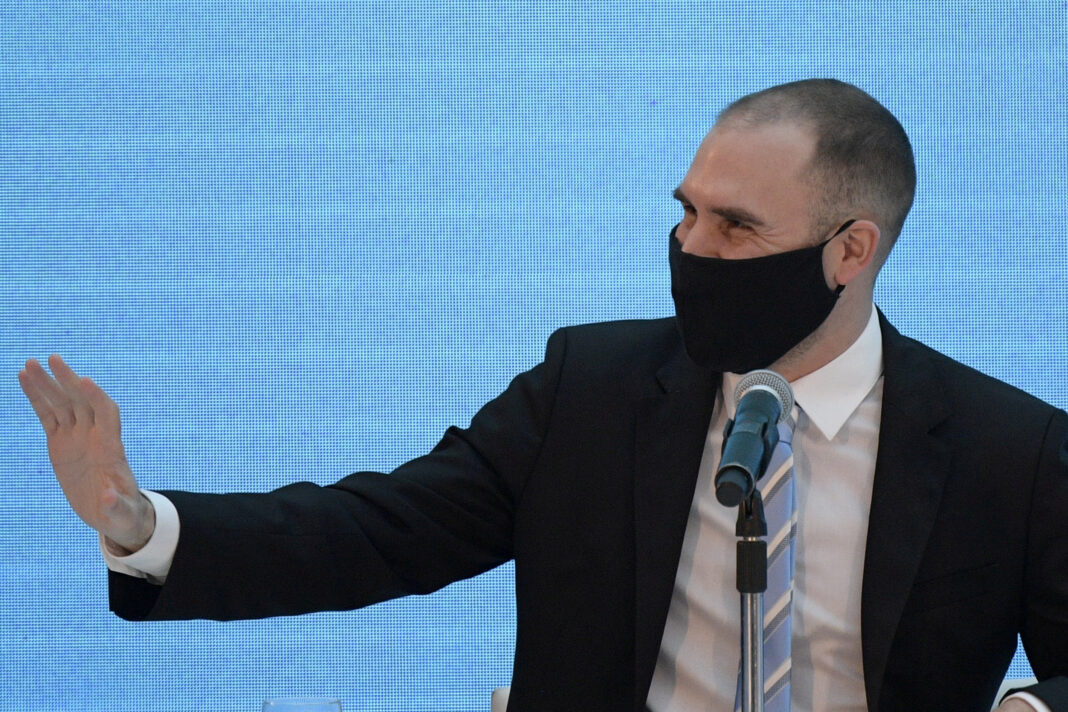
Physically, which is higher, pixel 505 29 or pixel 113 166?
pixel 505 29

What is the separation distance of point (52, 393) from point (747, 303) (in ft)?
3.19

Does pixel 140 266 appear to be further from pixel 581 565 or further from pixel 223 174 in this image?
pixel 581 565

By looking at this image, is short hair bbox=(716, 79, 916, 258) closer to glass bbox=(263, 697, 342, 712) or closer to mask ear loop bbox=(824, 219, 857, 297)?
mask ear loop bbox=(824, 219, 857, 297)

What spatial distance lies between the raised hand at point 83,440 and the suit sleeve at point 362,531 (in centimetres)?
16

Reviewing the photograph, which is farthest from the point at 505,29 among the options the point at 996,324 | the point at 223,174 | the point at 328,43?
the point at 996,324

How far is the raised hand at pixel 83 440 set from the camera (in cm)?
158

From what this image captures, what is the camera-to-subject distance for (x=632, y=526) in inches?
81.7

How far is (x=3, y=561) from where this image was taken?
9.05ft

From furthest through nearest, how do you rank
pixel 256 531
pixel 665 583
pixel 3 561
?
pixel 3 561 → pixel 665 583 → pixel 256 531

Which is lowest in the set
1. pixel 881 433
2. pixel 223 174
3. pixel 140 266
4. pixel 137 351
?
pixel 881 433

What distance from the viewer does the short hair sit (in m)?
2.01

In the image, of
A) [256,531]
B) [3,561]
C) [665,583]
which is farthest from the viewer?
[3,561]

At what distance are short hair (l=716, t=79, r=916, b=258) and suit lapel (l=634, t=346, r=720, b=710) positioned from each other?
1.06ft

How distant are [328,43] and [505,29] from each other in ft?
1.21
